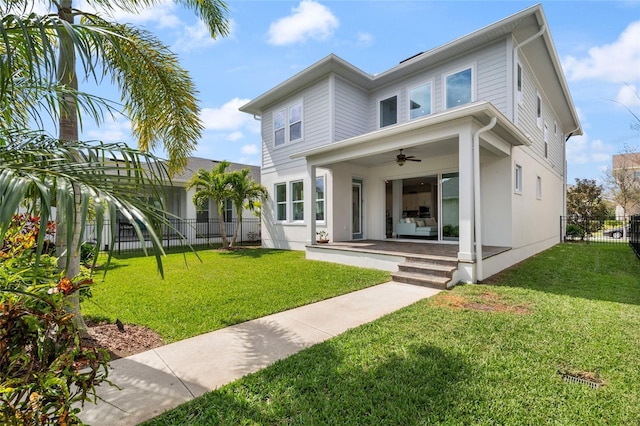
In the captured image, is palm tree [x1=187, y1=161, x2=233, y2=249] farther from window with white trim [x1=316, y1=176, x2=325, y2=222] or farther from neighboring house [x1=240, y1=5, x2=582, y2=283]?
window with white trim [x1=316, y1=176, x2=325, y2=222]

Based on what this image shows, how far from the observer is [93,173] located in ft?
6.09

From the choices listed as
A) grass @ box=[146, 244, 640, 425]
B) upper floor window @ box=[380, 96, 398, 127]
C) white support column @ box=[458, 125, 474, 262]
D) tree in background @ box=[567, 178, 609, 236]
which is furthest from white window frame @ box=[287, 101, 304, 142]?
tree in background @ box=[567, 178, 609, 236]

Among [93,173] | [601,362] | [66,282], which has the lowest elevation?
[601,362]

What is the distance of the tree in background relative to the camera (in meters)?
18.1

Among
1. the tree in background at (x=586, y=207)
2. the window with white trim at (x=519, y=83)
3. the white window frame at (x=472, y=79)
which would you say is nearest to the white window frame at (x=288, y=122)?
the white window frame at (x=472, y=79)

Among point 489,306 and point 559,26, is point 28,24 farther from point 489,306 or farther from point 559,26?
point 559,26

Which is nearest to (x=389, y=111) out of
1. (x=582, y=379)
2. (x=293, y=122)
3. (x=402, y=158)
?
(x=402, y=158)

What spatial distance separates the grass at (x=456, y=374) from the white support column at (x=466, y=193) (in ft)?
5.90

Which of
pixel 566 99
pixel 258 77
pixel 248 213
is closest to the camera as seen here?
pixel 258 77

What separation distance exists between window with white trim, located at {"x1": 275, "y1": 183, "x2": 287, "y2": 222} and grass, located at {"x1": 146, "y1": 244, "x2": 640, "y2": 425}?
28.3 ft

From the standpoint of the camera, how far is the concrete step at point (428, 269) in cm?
641

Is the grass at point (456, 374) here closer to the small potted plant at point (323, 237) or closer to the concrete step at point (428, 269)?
the concrete step at point (428, 269)

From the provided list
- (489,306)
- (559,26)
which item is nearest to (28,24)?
(489,306)

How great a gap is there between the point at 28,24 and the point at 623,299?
8.45 meters
